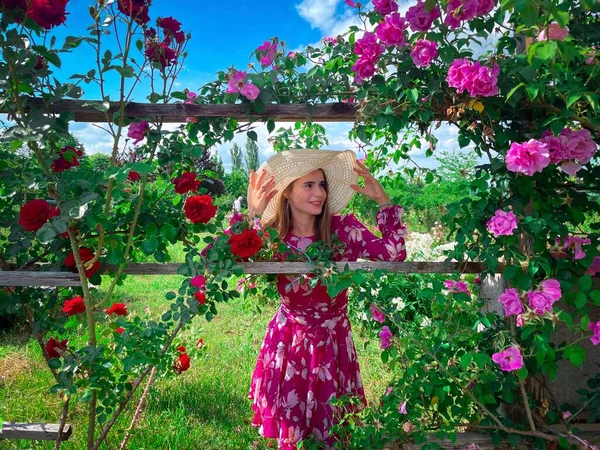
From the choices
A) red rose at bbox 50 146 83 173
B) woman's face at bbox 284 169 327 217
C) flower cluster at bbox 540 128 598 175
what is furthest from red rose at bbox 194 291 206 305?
flower cluster at bbox 540 128 598 175

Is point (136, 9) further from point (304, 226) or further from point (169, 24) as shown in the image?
point (304, 226)

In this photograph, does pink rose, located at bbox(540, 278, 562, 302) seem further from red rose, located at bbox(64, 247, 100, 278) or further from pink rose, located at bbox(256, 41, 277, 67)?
red rose, located at bbox(64, 247, 100, 278)

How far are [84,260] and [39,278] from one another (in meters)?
0.21

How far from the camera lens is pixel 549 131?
6.47ft

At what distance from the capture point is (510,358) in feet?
6.47

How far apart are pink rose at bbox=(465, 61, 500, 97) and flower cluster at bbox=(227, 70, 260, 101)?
2.57ft

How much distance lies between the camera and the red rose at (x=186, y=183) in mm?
2133

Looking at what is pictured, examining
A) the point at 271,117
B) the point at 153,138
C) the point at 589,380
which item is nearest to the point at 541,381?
the point at 589,380

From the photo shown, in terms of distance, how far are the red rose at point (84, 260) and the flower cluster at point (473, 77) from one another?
5.03ft

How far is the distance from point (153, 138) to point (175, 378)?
79.9 inches

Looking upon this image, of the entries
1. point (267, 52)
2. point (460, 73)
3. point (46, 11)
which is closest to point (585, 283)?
point (460, 73)

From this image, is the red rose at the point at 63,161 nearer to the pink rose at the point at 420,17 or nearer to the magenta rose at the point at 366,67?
the magenta rose at the point at 366,67

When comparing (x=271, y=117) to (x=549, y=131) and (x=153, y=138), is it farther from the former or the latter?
(x=549, y=131)

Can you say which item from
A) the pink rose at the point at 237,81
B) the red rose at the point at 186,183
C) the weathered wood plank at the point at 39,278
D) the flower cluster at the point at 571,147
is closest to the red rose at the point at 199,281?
the red rose at the point at 186,183
